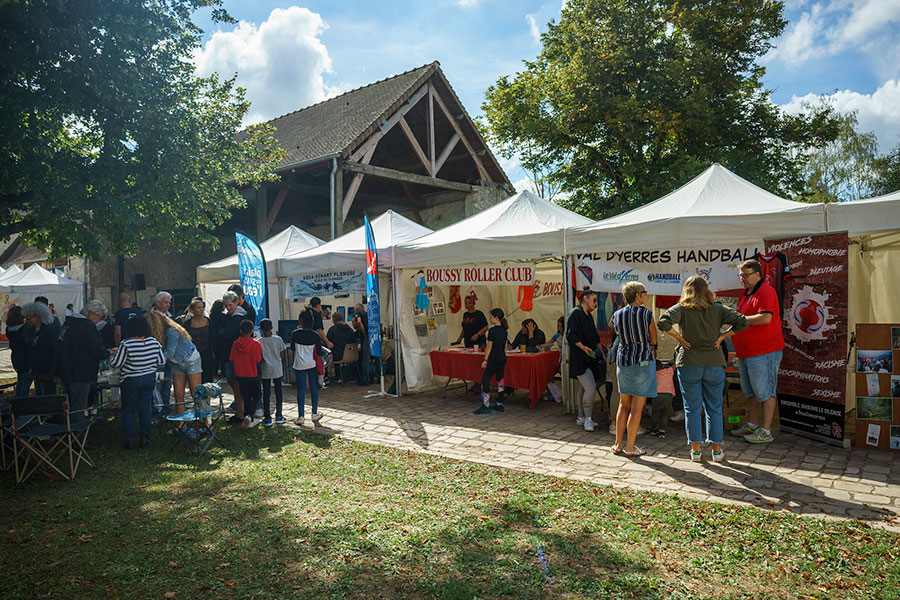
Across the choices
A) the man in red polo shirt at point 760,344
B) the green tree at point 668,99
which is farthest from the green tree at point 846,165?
the man in red polo shirt at point 760,344

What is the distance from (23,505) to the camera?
469cm

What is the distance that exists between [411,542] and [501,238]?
4.98m

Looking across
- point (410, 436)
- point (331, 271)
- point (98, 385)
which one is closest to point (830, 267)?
point (410, 436)

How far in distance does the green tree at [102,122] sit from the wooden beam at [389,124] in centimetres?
483

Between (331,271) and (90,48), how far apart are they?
479 cm

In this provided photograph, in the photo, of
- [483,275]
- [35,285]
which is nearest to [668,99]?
[483,275]

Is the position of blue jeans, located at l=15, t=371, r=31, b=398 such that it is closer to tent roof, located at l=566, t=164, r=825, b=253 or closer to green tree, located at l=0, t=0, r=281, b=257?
green tree, located at l=0, t=0, r=281, b=257

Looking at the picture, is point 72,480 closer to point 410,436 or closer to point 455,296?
point 410,436

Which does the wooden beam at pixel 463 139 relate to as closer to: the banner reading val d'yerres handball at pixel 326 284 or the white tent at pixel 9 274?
the banner reading val d'yerres handball at pixel 326 284

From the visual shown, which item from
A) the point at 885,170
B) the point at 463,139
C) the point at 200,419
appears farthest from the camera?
the point at 885,170

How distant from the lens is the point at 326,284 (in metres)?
10.7

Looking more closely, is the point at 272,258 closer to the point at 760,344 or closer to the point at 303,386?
the point at 303,386

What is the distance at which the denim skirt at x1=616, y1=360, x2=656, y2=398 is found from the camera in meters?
5.36

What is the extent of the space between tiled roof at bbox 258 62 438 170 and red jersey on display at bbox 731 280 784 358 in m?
10.9
